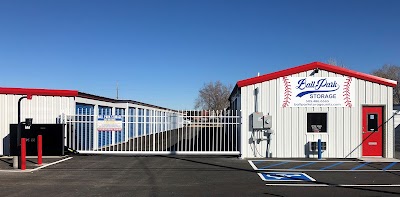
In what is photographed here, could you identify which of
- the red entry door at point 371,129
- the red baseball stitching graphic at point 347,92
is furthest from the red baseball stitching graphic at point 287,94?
the red entry door at point 371,129

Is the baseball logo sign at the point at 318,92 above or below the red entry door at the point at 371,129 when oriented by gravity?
above

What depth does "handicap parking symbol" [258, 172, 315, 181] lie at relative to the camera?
10302 millimetres

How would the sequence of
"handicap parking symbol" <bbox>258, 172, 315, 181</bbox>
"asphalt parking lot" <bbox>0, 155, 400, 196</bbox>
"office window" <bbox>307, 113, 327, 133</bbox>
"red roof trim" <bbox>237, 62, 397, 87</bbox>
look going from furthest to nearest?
"office window" <bbox>307, 113, 327, 133</bbox>, "red roof trim" <bbox>237, 62, 397, 87</bbox>, "handicap parking symbol" <bbox>258, 172, 315, 181</bbox>, "asphalt parking lot" <bbox>0, 155, 400, 196</bbox>

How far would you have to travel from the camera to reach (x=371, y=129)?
1541 centimetres

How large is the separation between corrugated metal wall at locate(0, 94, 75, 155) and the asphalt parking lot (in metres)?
3.70

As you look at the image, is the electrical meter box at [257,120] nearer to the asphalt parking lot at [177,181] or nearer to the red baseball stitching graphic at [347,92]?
the asphalt parking lot at [177,181]

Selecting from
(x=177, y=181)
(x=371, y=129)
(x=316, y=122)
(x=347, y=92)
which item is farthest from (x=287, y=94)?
(x=177, y=181)

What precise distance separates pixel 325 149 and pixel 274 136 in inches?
83.4

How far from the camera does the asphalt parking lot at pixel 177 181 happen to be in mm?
8578

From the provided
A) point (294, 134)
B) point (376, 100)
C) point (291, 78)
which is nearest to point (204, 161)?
point (294, 134)

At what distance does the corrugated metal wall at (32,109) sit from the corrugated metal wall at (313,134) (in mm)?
7852

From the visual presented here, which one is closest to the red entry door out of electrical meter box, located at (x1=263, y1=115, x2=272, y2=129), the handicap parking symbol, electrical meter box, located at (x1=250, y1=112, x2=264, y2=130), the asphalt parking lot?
the asphalt parking lot

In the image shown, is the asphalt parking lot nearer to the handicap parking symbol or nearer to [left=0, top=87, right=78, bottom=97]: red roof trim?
the handicap parking symbol

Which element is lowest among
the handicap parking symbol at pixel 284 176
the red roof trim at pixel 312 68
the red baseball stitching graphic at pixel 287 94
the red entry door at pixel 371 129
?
the handicap parking symbol at pixel 284 176
